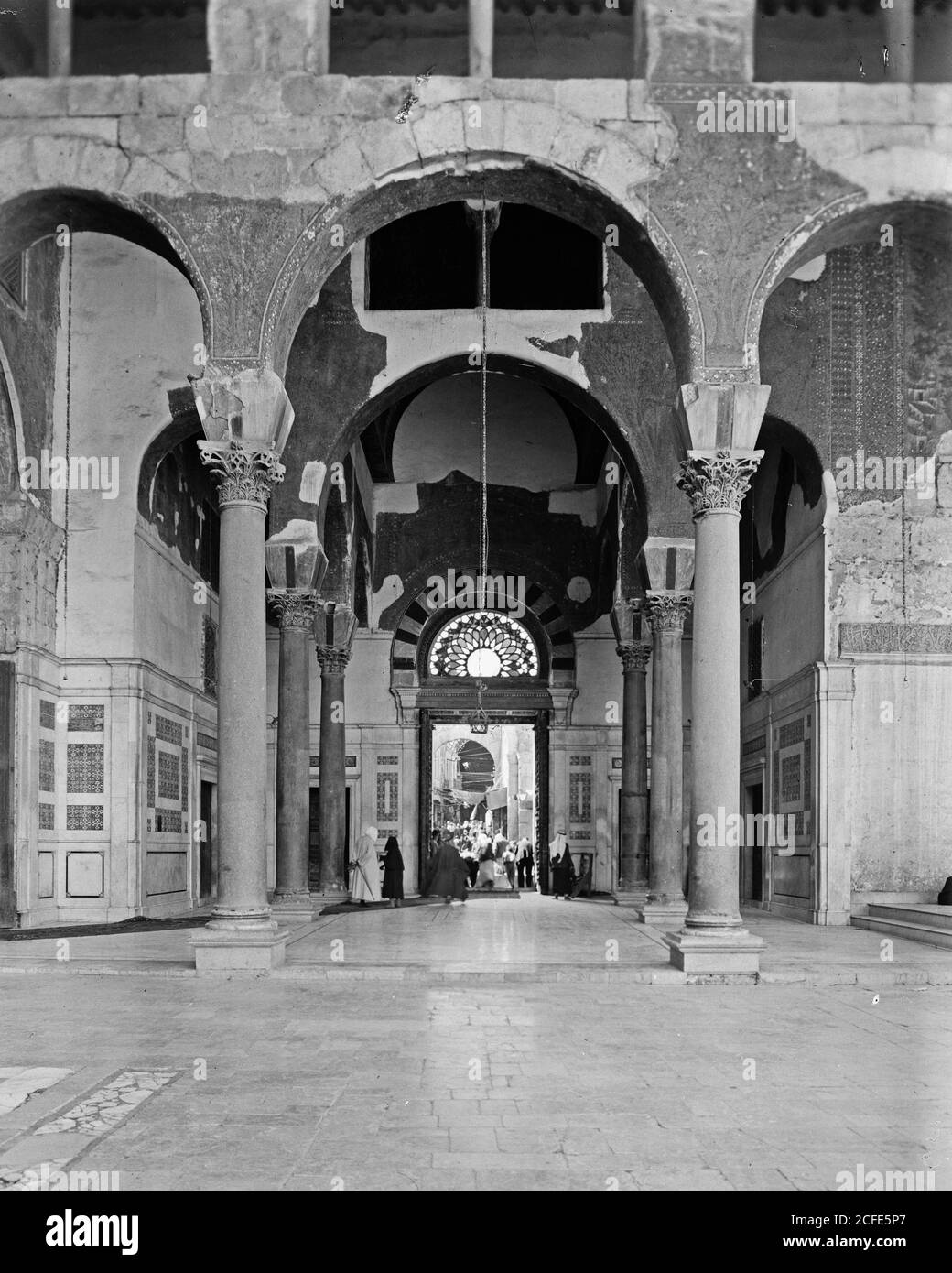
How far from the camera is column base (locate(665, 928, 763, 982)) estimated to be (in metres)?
9.97

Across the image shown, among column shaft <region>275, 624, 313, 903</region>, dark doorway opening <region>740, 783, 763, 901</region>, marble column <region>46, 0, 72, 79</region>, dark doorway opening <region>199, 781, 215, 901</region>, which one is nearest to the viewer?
marble column <region>46, 0, 72, 79</region>

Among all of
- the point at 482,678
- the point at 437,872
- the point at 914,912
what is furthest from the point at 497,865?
the point at 914,912

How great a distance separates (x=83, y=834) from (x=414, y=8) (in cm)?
944

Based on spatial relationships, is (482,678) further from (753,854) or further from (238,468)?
(238,468)

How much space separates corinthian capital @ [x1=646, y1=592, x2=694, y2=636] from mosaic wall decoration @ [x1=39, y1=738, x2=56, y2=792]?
6966 millimetres

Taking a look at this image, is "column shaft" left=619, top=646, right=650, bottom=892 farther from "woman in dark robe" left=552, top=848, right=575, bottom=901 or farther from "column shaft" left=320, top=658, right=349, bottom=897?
"column shaft" left=320, top=658, right=349, bottom=897

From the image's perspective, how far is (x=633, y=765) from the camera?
18.7 meters

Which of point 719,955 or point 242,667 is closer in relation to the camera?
point 719,955

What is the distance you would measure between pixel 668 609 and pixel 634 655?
3.58 meters

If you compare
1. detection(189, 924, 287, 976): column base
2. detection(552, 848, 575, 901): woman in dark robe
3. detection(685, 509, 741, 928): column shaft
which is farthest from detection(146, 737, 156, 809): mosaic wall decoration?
detection(552, 848, 575, 901): woman in dark robe

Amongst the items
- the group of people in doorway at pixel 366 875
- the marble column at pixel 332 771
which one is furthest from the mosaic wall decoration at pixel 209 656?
the group of people in doorway at pixel 366 875
